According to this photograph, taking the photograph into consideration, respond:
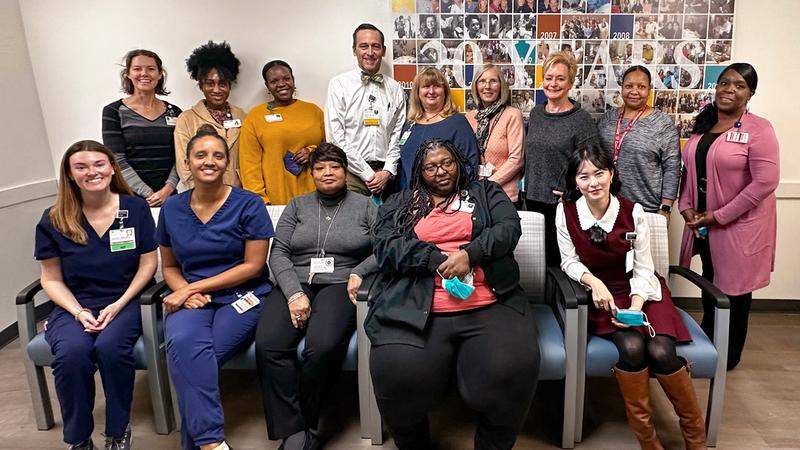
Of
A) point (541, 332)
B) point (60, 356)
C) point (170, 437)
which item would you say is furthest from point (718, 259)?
point (60, 356)

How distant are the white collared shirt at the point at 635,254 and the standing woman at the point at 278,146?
1.65 metres

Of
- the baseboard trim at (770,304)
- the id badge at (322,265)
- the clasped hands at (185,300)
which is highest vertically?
the id badge at (322,265)

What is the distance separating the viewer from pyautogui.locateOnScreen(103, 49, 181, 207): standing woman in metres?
3.16

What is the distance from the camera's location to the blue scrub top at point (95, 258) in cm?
237

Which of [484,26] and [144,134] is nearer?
[144,134]

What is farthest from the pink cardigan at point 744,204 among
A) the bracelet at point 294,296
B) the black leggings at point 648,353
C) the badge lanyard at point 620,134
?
the bracelet at point 294,296

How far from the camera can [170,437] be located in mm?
2436

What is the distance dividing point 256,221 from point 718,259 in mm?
2475

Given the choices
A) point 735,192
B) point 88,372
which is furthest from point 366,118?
point 735,192

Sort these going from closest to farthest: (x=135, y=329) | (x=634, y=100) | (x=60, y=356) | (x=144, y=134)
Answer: (x=60, y=356), (x=135, y=329), (x=634, y=100), (x=144, y=134)

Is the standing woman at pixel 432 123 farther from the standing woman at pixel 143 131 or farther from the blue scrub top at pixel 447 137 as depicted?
the standing woman at pixel 143 131

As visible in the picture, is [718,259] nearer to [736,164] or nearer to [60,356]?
[736,164]

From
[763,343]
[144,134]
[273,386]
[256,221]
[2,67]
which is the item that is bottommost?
[763,343]

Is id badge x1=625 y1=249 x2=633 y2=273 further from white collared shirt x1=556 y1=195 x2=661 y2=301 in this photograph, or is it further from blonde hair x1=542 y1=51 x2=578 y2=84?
blonde hair x1=542 y1=51 x2=578 y2=84
